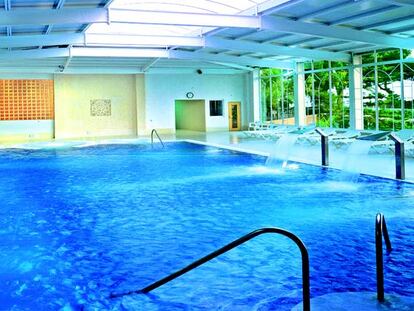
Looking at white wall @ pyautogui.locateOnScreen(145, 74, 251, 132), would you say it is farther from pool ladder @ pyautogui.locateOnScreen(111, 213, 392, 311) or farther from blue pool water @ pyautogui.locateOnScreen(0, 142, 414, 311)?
pool ladder @ pyautogui.locateOnScreen(111, 213, 392, 311)

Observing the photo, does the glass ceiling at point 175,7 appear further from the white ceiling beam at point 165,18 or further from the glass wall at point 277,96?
the glass wall at point 277,96

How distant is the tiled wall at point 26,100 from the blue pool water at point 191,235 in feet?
49.6

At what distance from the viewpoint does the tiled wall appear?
26.8 meters

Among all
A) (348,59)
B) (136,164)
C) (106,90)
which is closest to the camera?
(136,164)

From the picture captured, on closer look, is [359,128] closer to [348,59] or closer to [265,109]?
[348,59]

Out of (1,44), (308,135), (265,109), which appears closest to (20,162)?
(1,44)

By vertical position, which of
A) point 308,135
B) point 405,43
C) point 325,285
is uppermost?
point 405,43

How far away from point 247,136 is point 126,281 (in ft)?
66.6

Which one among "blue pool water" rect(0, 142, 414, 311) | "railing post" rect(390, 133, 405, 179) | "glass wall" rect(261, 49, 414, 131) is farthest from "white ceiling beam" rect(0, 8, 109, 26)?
"glass wall" rect(261, 49, 414, 131)

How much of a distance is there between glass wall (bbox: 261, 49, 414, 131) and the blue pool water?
7352 millimetres

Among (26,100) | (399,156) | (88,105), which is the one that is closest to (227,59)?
(88,105)

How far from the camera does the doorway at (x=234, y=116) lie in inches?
1212

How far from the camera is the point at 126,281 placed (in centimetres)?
496

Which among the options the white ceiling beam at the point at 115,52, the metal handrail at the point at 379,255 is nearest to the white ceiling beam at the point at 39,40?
the white ceiling beam at the point at 115,52
